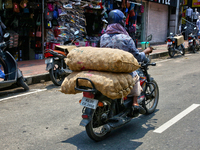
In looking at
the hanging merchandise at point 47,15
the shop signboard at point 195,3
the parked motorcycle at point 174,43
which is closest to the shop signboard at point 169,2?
the shop signboard at point 195,3

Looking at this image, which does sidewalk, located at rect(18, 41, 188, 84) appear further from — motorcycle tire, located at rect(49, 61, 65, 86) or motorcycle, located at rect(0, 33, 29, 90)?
motorcycle, located at rect(0, 33, 29, 90)

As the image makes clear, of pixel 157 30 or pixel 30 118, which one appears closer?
pixel 30 118

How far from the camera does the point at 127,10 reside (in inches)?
608

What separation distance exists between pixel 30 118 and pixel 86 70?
5.84 feet

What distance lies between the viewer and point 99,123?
3717mm


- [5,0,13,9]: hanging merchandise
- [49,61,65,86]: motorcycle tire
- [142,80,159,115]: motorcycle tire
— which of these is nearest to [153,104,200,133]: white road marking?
[142,80,159,115]: motorcycle tire

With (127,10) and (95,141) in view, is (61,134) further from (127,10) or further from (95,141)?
(127,10)

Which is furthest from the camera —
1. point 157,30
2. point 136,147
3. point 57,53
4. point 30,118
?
point 157,30

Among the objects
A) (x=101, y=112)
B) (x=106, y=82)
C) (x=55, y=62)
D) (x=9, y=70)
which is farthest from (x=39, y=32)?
(x=106, y=82)

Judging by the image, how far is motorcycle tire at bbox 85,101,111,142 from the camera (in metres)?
3.60

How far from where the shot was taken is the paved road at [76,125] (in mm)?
3600

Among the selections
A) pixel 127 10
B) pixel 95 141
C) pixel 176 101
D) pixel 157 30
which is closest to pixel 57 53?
pixel 176 101

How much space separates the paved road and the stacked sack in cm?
77

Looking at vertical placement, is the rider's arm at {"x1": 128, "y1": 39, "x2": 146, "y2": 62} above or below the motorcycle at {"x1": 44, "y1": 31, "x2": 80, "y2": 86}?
above
